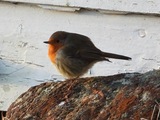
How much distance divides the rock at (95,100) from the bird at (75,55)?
146 centimetres

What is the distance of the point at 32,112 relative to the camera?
5766mm

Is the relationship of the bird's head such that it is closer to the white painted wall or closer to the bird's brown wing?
the bird's brown wing

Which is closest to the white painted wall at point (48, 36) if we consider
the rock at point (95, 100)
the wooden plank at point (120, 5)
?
the wooden plank at point (120, 5)

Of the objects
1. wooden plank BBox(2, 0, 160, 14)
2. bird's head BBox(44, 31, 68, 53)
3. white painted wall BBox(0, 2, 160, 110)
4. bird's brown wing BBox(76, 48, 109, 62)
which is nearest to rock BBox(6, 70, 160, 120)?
bird's brown wing BBox(76, 48, 109, 62)

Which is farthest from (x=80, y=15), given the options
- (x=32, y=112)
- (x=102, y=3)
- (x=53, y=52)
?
(x=32, y=112)

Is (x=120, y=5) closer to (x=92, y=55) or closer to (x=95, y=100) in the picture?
(x=92, y=55)

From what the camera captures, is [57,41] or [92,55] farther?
[57,41]

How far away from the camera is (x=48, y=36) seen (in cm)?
882

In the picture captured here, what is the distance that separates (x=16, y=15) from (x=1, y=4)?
211 mm

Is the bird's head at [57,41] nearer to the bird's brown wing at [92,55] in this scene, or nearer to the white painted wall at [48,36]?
the bird's brown wing at [92,55]

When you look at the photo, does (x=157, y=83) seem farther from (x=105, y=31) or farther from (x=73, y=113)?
(x=105, y=31)

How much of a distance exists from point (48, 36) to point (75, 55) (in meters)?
1.17

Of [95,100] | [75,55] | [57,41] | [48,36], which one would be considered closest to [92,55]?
[75,55]

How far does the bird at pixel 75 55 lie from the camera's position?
7.55m
